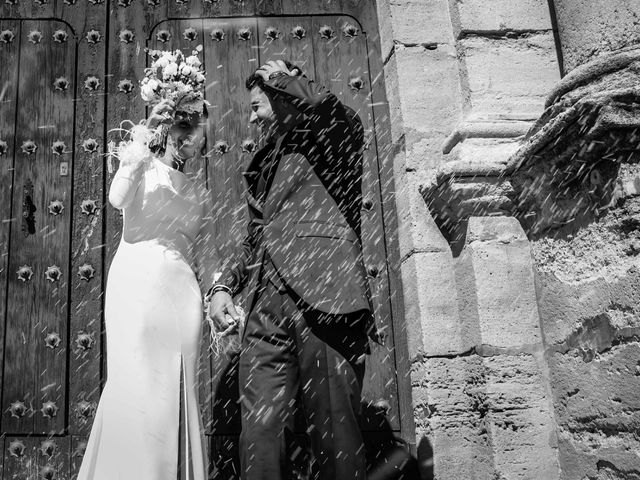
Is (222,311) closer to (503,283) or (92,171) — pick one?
(503,283)

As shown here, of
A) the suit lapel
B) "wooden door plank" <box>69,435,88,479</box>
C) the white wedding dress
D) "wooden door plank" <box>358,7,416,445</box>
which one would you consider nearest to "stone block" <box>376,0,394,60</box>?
"wooden door plank" <box>358,7,416,445</box>

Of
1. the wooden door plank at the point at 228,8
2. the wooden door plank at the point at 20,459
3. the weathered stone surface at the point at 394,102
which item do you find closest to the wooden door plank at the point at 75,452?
the wooden door plank at the point at 20,459

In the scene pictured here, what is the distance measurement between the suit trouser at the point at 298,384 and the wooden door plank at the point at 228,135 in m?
0.87

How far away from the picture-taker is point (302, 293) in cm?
272

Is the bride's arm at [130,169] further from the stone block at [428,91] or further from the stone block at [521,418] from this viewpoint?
the stone block at [521,418]

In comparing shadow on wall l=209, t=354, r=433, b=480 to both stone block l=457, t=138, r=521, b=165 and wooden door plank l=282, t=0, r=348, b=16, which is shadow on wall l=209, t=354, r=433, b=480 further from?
wooden door plank l=282, t=0, r=348, b=16

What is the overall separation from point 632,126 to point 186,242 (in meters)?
1.73

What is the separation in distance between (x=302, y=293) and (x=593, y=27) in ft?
6.05

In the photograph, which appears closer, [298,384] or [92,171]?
[298,384]

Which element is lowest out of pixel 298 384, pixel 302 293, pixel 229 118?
pixel 298 384

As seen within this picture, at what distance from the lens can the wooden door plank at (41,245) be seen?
11.7 feet

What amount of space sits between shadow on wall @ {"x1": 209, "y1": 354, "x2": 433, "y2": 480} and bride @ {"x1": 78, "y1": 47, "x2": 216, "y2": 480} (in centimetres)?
57

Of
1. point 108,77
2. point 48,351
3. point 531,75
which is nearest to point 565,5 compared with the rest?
point 531,75

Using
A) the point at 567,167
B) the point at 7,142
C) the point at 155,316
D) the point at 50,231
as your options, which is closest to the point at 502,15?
the point at 567,167
